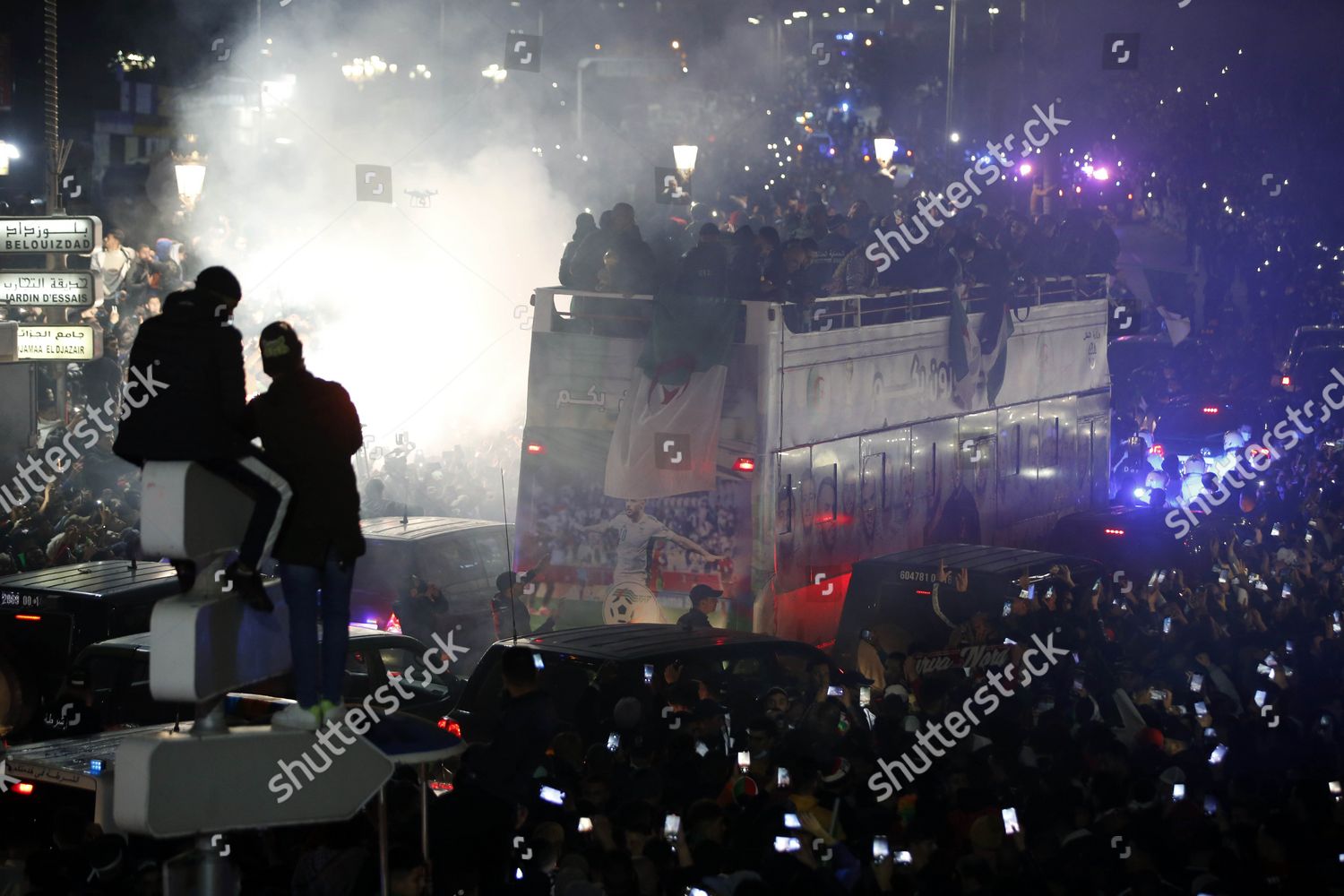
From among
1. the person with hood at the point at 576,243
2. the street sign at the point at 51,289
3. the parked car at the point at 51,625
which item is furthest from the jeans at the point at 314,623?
the street sign at the point at 51,289

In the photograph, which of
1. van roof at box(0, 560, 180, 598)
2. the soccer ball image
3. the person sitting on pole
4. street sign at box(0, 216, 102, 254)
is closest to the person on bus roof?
the soccer ball image

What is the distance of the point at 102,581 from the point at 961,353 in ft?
28.4

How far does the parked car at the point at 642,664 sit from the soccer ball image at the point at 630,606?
309 cm

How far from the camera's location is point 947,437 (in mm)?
16531

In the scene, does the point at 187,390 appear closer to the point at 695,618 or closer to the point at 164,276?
the point at 695,618

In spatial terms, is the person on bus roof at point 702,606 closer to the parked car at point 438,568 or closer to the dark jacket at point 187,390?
the parked car at point 438,568

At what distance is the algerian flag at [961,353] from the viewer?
1644 centimetres

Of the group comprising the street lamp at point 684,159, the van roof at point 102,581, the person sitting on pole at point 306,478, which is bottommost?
the van roof at point 102,581

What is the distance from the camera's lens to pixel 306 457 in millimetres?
5508

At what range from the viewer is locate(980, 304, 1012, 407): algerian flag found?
17.2m

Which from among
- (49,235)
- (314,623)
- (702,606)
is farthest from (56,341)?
(314,623)

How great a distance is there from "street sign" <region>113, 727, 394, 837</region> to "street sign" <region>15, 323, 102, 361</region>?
41.6ft

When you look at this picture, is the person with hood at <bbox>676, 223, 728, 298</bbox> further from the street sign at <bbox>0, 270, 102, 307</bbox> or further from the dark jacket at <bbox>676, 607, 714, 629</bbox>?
the street sign at <bbox>0, 270, 102, 307</bbox>

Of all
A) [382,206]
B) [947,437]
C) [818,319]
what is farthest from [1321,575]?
[382,206]
